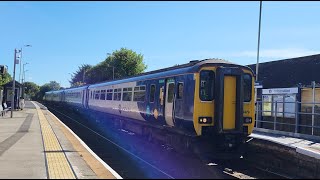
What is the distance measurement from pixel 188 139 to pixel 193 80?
1.70m

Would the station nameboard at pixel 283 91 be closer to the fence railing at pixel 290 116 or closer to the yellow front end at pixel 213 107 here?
the fence railing at pixel 290 116

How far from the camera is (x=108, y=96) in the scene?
979 inches

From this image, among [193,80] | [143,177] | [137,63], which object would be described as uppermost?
[137,63]

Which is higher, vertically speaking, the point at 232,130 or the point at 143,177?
the point at 232,130

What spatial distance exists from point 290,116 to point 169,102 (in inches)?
310

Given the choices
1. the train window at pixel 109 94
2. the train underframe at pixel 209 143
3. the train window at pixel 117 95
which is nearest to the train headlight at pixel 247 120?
the train underframe at pixel 209 143

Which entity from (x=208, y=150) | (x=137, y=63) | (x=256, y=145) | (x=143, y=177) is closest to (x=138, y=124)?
(x=256, y=145)

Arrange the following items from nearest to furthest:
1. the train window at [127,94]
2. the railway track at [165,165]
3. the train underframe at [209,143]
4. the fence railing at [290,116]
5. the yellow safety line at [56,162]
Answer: the yellow safety line at [56,162] < the railway track at [165,165] < the train underframe at [209,143] < the fence railing at [290,116] < the train window at [127,94]

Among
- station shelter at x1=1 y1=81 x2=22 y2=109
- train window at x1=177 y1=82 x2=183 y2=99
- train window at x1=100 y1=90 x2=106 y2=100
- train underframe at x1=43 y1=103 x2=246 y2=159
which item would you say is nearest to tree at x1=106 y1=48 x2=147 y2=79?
station shelter at x1=1 y1=81 x2=22 y2=109

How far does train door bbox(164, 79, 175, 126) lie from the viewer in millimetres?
13573

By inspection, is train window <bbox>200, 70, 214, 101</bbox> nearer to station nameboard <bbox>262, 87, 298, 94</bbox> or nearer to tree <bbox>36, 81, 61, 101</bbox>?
station nameboard <bbox>262, 87, 298, 94</bbox>

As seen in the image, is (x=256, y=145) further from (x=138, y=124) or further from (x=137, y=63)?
(x=137, y=63)

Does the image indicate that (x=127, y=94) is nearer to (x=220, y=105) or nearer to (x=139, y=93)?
(x=139, y=93)

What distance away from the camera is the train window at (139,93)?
17.3m
